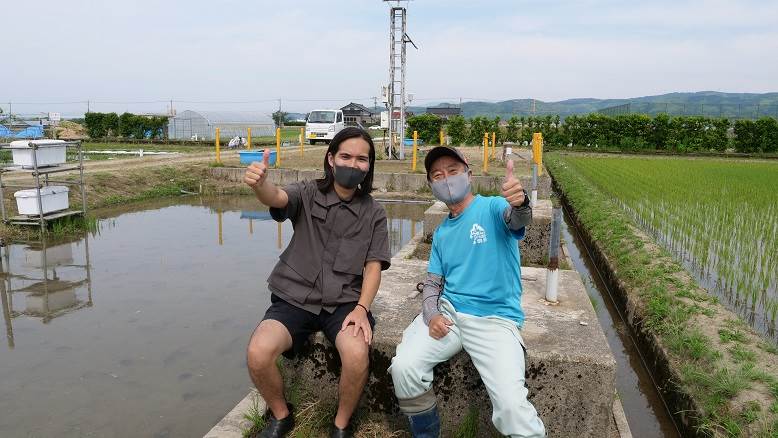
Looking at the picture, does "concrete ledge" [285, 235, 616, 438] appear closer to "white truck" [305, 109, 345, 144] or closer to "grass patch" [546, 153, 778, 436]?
"grass patch" [546, 153, 778, 436]

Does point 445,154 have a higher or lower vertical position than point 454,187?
higher

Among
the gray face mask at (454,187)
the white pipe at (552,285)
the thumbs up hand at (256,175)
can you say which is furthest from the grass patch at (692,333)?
the thumbs up hand at (256,175)

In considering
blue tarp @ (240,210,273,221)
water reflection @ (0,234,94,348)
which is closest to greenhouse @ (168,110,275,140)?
blue tarp @ (240,210,273,221)

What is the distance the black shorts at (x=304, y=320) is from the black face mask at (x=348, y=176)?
58cm

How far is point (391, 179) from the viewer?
12.2m

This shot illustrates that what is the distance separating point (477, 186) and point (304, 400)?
30.3 ft

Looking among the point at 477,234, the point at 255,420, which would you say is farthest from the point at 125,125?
the point at 477,234

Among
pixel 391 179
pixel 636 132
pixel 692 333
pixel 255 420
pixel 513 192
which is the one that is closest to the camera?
pixel 513 192

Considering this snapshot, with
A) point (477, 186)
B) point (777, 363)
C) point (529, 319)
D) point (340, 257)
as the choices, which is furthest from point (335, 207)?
point (477, 186)

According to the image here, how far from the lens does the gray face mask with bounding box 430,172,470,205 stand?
254cm

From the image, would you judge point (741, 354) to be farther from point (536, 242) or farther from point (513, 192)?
point (536, 242)

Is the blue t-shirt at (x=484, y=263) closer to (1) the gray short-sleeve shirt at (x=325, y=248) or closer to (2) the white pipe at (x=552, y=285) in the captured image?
(1) the gray short-sleeve shirt at (x=325, y=248)

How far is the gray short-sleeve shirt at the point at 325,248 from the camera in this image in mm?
2586

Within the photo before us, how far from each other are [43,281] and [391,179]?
7.72m
